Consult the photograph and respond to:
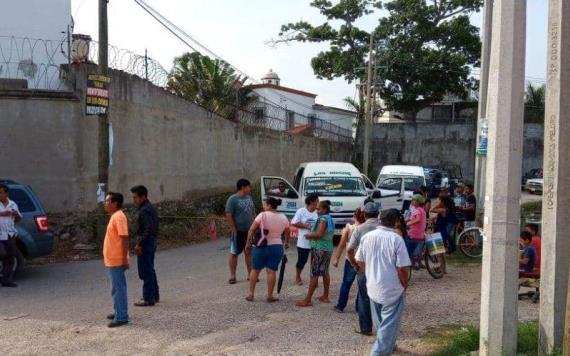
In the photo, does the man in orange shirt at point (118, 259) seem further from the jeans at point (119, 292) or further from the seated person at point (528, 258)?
the seated person at point (528, 258)

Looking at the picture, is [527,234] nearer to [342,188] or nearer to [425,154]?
[342,188]

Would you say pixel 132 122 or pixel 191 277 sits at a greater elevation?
pixel 132 122

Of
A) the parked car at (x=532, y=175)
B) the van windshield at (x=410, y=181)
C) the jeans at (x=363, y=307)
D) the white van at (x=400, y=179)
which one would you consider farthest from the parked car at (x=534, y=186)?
the jeans at (x=363, y=307)

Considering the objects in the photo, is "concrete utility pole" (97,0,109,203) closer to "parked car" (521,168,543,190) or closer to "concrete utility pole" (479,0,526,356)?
"concrete utility pole" (479,0,526,356)

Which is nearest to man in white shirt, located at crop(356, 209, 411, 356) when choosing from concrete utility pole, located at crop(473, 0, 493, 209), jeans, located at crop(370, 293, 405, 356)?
jeans, located at crop(370, 293, 405, 356)

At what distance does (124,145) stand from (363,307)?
10.1 meters

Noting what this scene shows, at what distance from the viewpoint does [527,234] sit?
9.19 m

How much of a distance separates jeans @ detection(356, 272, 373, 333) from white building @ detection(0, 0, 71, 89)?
977 centimetres

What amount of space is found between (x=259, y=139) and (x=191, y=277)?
1414cm

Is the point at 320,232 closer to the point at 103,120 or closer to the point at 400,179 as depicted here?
the point at 103,120

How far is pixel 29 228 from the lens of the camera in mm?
10148

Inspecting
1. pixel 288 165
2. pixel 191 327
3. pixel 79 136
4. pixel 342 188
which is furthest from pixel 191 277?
pixel 288 165

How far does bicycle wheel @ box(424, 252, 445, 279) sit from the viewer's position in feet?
34.7

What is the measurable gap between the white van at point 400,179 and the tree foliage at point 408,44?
1554 cm
